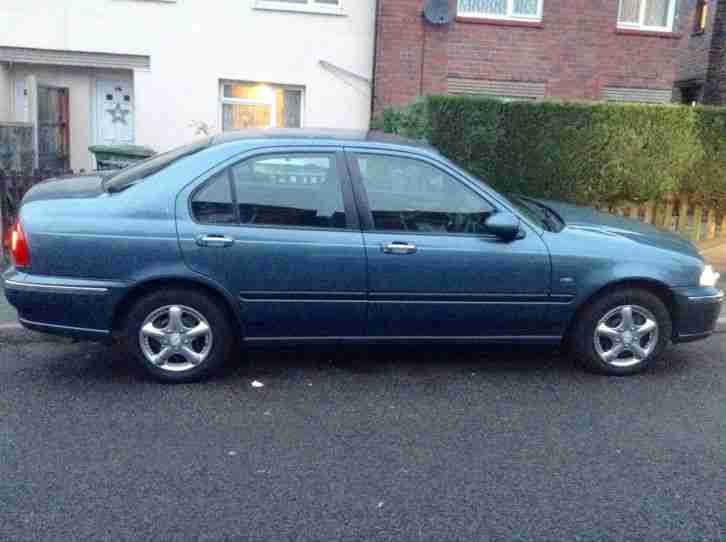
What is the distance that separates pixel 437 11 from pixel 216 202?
855 cm

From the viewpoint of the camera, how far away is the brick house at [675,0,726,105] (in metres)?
17.2

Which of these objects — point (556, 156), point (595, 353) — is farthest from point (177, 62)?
point (595, 353)

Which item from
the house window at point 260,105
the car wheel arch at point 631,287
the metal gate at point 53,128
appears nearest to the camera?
the car wheel arch at point 631,287

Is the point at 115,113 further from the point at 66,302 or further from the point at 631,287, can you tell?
the point at 631,287

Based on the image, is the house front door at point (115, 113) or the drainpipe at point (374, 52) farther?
the house front door at point (115, 113)

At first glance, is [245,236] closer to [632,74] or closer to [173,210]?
[173,210]

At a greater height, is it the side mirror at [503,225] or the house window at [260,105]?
the house window at [260,105]

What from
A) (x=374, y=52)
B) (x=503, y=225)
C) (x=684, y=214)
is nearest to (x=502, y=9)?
(x=374, y=52)

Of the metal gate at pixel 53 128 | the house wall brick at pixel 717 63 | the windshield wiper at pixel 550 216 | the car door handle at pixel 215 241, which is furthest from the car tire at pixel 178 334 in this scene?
the house wall brick at pixel 717 63

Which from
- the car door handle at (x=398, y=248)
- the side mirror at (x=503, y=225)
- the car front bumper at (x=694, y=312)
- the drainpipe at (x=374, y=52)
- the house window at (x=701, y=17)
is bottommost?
the car front bumper at (x=694, y=312)

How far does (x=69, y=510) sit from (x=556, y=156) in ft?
21.4

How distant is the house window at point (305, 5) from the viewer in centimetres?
1238

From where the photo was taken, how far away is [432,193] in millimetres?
5102

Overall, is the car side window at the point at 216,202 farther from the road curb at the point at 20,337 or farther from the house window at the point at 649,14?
the house window at the point at 649,14
